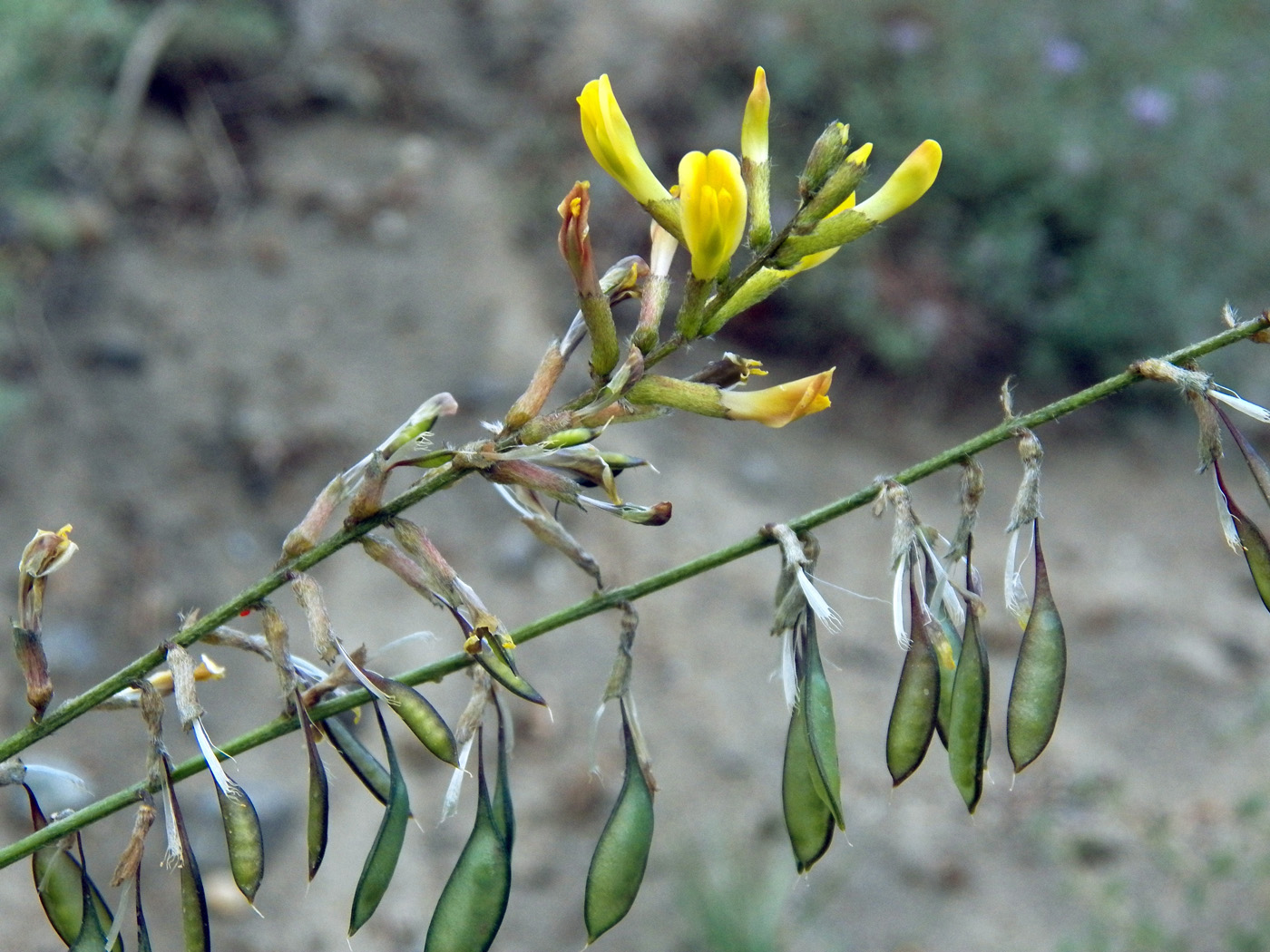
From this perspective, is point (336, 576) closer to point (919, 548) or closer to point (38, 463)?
point (38, 463)

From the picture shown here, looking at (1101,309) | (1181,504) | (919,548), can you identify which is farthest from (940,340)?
(919,548)

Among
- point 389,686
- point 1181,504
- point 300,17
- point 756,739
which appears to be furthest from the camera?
point 300,17

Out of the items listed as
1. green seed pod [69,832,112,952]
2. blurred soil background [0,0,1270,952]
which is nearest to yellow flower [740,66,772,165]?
green seed pod [69,832,112,952]

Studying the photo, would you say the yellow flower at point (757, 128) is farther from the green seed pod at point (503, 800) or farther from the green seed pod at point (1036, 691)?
the green seed pod at point (503, 800)

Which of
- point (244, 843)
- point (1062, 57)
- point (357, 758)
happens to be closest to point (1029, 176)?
point (1062, 57)

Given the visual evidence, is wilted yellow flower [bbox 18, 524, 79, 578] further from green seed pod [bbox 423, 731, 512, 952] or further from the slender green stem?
green seed pod [bbox 423, 731, 512, 952]

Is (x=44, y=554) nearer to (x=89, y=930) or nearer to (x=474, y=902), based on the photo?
(x=89, y=930)

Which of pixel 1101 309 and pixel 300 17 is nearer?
pixel 1101 309
